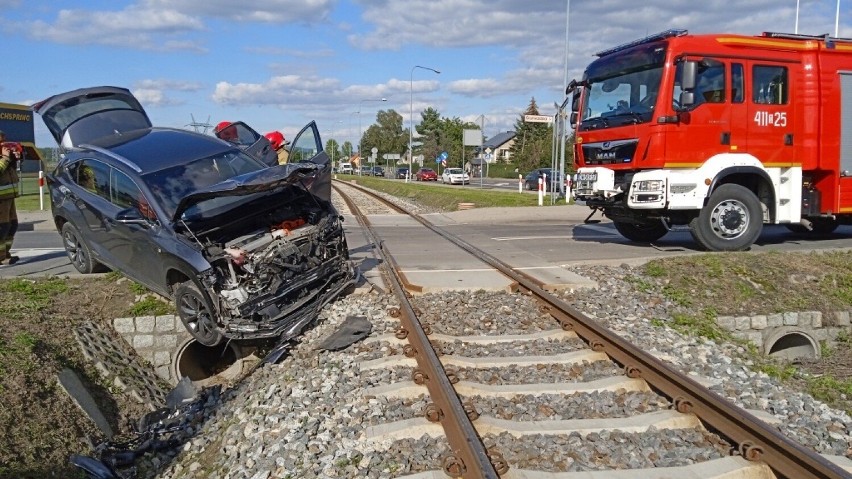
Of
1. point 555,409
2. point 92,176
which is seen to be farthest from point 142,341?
point 555,409

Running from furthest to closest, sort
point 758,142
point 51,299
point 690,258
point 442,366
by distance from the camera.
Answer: point 758,142, point 690,258, point 51,299, point 442,366

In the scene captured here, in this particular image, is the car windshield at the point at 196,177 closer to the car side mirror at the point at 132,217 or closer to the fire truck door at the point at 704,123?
the car side mirror at the point at 132,217

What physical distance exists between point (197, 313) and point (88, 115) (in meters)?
4.84

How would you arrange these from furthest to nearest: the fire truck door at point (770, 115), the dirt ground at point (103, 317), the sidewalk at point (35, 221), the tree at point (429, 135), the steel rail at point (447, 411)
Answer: the tree at point (429, 135)
the sidewalk at point (35, 221)
the fire truck door at point (770, 115)
the dirt ground at point (103, 317)
the steel rail at point (447, 411)

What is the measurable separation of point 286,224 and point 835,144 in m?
8.77

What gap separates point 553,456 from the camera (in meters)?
4.20

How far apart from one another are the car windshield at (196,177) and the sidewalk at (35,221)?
35.2 ft

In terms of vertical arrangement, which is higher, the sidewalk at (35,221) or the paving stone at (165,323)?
the sidewalk at (35,221)

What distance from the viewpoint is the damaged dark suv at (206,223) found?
689 cm

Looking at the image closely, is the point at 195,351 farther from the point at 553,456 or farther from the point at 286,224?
the point at 553,456

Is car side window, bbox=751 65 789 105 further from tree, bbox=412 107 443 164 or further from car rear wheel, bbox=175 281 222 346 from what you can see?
tree, bbox=412 107 443 164

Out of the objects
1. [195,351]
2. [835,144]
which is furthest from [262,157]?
[835,144]

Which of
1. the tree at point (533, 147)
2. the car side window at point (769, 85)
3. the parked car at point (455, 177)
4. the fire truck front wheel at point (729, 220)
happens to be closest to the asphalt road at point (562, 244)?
the fire truck front wheel at point (729, 220)

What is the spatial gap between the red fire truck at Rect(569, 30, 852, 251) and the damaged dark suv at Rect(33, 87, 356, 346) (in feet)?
16.1
